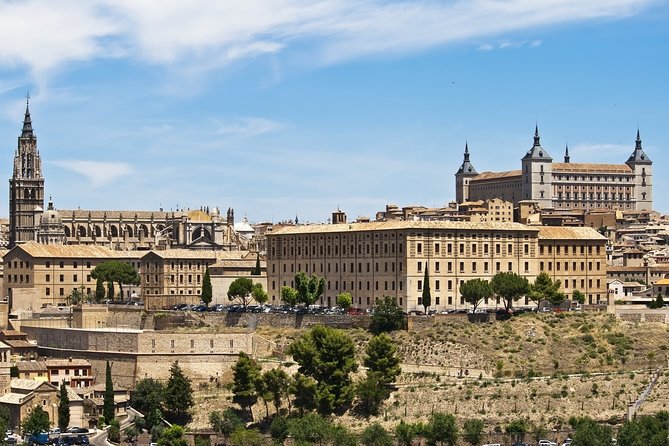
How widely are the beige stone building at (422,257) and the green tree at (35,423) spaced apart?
2629cm

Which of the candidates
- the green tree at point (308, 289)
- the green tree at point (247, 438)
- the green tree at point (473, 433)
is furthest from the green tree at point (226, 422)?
the green tree at point (308, 289)

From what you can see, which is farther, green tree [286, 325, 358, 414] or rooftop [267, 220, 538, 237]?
rooftop [267, 220, 538, 237]

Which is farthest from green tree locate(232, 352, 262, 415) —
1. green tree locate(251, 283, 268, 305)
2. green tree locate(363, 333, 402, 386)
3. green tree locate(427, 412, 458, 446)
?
green tree locate(251, 283, 268, 305)

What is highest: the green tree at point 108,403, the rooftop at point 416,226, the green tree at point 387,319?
the rooftop at point 416,226

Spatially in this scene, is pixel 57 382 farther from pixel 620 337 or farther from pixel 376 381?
pixel 620 337

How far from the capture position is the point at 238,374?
87562 mm

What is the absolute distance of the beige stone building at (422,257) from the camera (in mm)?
102562

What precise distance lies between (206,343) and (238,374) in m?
6.08

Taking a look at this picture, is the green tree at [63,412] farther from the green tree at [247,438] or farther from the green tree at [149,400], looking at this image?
the green tree at [247,438]

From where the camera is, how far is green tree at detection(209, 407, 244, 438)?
276 feet

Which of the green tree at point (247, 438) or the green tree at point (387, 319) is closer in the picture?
the green tree at point (247, 438)

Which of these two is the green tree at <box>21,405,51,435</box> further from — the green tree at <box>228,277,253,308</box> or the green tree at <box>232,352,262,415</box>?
the green tree at <box>228,277,253,308</box>

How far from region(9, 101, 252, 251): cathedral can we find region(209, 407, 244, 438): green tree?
222 feet

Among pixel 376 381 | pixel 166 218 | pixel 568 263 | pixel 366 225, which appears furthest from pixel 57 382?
pixel 166 218
